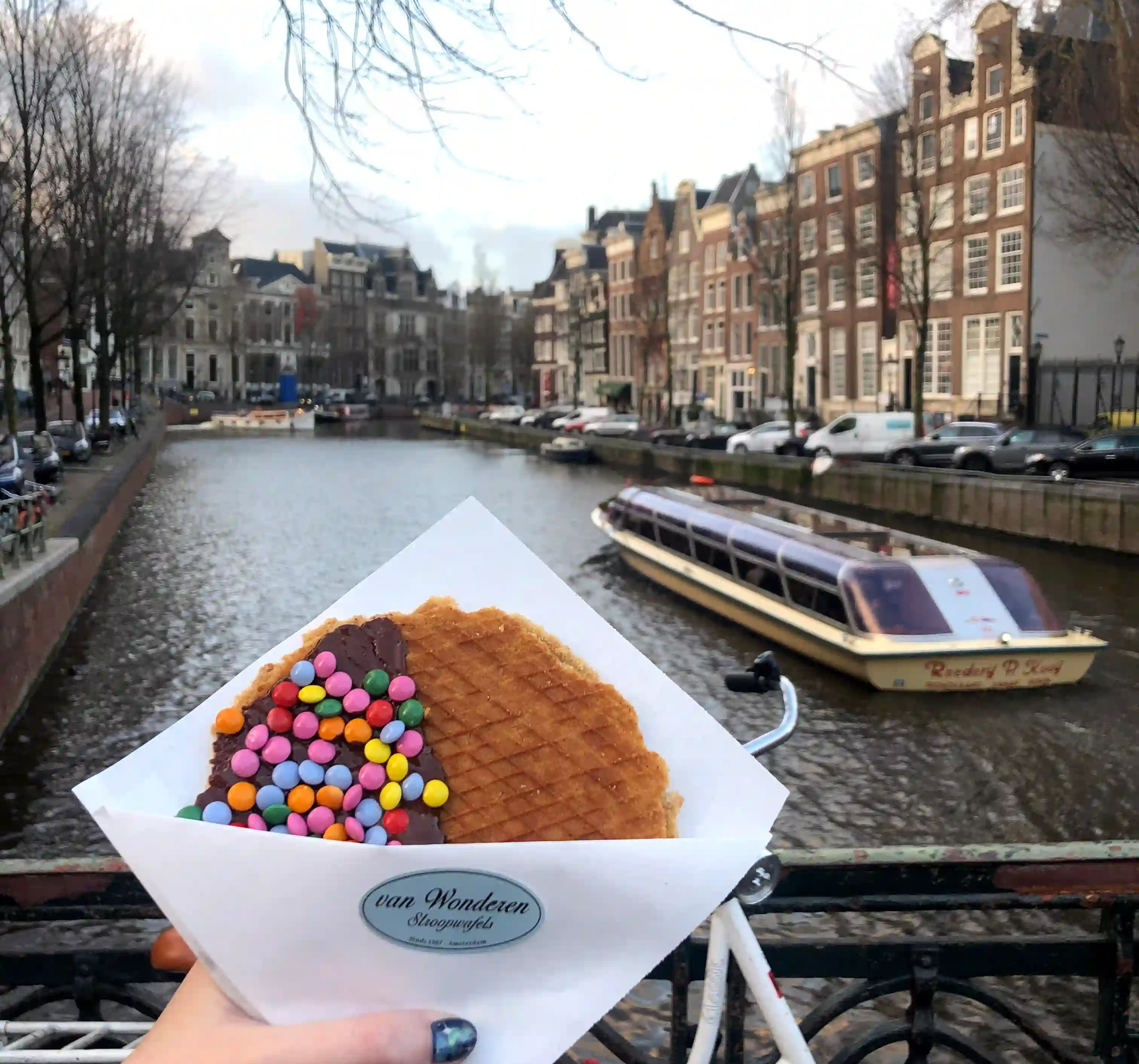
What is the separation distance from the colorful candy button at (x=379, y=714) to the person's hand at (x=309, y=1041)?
309 mm

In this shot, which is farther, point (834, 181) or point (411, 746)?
point (834, 181)

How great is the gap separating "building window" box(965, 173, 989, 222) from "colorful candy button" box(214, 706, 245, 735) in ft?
126

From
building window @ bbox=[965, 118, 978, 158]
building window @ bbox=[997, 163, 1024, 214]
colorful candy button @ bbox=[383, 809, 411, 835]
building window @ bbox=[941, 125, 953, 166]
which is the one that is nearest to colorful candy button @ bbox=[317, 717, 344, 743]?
colorful candy button @ bbox=[383, 809, 411, 835]

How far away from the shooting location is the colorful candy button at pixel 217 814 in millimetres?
1397

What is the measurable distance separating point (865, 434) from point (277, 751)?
32.9 metres

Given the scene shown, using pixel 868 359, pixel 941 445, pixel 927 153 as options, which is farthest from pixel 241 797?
pixel 868 359

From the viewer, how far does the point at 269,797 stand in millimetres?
1405

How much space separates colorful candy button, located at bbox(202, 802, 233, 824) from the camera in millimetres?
1397

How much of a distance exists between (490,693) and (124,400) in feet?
153

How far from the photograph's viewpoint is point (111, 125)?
27125 mm

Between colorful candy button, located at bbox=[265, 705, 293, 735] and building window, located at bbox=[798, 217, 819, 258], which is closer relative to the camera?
colorful candy button, located at bbox=[265, 705, 293, 735]

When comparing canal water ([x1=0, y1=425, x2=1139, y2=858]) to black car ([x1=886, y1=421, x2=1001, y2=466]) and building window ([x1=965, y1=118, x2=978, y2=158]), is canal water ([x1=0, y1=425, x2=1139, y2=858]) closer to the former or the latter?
black car ([x1=886, y1=421, x2=1001, y2=466])

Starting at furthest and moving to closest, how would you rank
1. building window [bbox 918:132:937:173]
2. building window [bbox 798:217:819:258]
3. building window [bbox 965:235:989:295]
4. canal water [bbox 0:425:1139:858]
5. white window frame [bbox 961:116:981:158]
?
building window [bbox 798:217:819:258] → building window [bbox 965:235:989:295] → white window frame [bbox 961:116:981:158] → building window [bbox 918:132:937:173] → canal water [bbox 0:425:1139:858]

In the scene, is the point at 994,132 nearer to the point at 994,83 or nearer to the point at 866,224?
the point at 994,83
